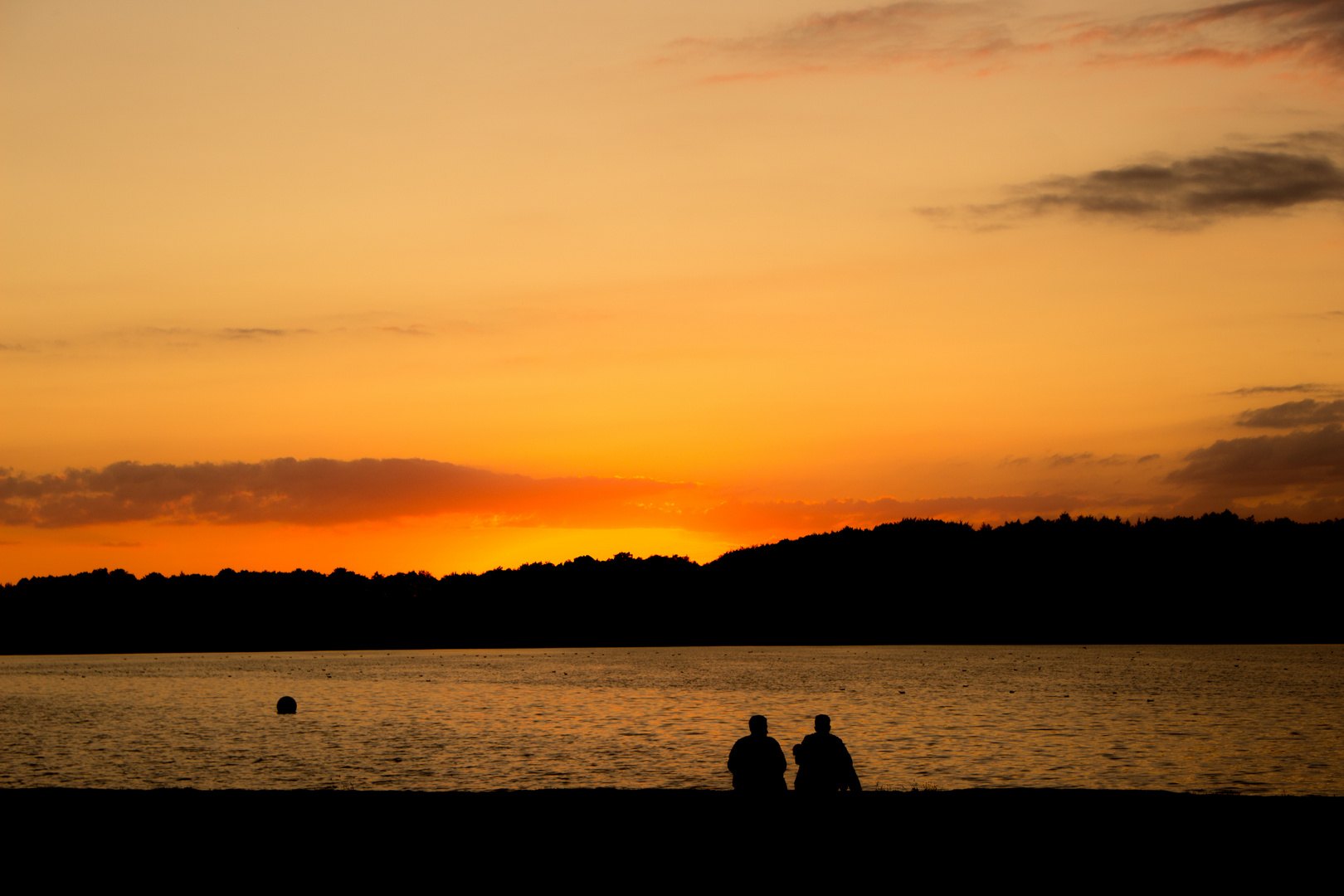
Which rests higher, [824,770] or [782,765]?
[782,765]

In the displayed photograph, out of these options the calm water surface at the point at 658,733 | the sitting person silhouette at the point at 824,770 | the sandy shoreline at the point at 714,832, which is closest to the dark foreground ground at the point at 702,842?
the sandy shoreline at the point at 714,832

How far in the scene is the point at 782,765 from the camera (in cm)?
1881

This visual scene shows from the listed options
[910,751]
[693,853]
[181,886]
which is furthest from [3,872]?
[910,751]

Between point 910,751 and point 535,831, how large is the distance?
116 ft

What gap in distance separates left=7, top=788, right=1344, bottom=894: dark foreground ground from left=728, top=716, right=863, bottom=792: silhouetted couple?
0.89ft

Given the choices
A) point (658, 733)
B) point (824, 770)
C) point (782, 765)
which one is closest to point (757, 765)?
point (782, 765)

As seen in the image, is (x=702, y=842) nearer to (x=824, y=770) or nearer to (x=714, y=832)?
(x=714, y=832)

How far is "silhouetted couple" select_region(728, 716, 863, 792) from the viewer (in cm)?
1850

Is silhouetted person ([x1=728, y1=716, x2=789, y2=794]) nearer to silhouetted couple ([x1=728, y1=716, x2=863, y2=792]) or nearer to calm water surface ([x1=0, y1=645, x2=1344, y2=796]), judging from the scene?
silhouetted couple ([x1=728, y1=716, x2=863, y2=792])

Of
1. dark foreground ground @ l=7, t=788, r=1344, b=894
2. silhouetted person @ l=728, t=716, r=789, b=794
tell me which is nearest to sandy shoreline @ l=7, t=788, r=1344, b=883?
dark foreground ground @ l=7, t=788, r=1344, b=894

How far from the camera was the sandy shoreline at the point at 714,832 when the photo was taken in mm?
16172

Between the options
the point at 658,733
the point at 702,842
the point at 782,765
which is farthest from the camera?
the point at 658,733

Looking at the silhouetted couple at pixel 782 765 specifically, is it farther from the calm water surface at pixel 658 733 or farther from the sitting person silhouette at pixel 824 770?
the calm water surface at pixel 658 733

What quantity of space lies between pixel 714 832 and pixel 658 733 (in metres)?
44.9
